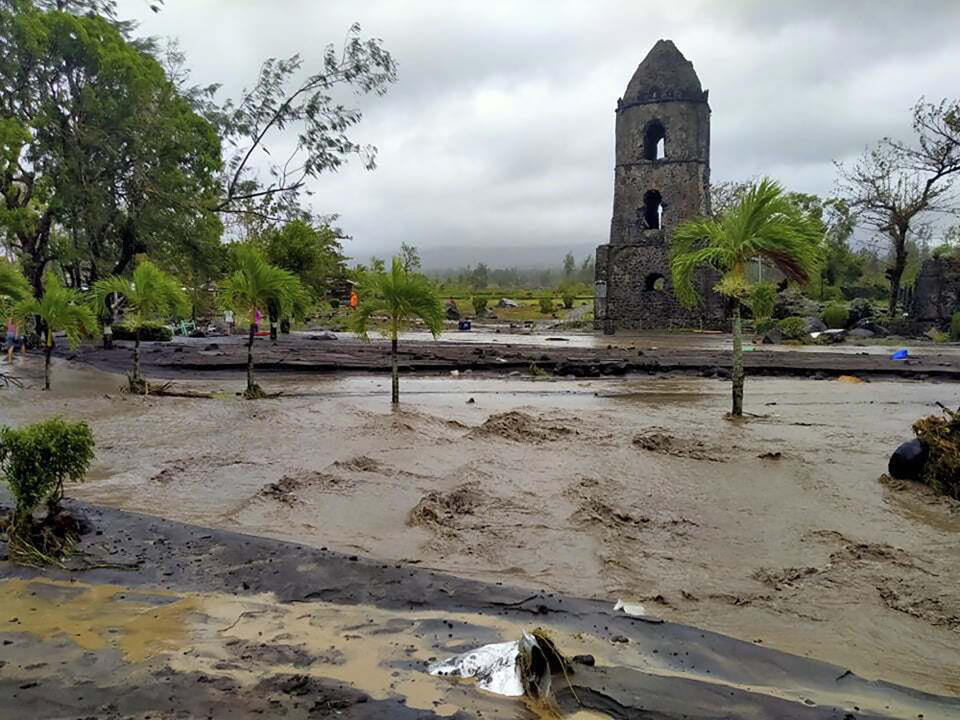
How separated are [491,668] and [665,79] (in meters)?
42.7

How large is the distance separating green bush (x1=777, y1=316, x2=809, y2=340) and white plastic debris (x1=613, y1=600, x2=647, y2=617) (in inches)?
1211

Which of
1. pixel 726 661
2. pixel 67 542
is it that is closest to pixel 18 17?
pixel 67 542

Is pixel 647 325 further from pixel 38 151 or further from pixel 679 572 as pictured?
pixel 679 572

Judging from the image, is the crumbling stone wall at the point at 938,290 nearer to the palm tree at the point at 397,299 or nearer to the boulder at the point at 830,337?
the boulder at the point at 830,337

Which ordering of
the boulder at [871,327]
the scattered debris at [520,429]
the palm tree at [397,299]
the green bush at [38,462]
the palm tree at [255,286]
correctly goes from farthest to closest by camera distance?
the boulder at [871,327] → the palm tree at [255,286] → the palm tree at [397,299] → the scattered debris at [520,429] → the green bush at [38,462]

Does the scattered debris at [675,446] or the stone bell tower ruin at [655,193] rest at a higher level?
the stone bell tower ruin at [655,193]

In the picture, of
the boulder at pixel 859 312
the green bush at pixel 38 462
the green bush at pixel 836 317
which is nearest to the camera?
the green bush at pixel 38 462

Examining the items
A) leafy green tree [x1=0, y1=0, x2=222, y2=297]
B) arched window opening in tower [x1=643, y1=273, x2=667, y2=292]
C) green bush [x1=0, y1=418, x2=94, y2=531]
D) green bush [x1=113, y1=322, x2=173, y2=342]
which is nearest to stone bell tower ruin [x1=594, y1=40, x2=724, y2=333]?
arched window opening in tower [x1=643, y1=273, x2=667, y2=292]

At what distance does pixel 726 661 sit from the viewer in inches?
190

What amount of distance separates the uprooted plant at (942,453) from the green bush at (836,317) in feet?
102

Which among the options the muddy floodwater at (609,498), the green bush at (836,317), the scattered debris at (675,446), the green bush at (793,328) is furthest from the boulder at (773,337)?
the scattered debris at (675,446)

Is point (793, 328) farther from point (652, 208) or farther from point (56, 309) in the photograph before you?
point (56, 309)

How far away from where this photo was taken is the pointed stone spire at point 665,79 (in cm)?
4238

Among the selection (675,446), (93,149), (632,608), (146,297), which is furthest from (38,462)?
(93,149)
